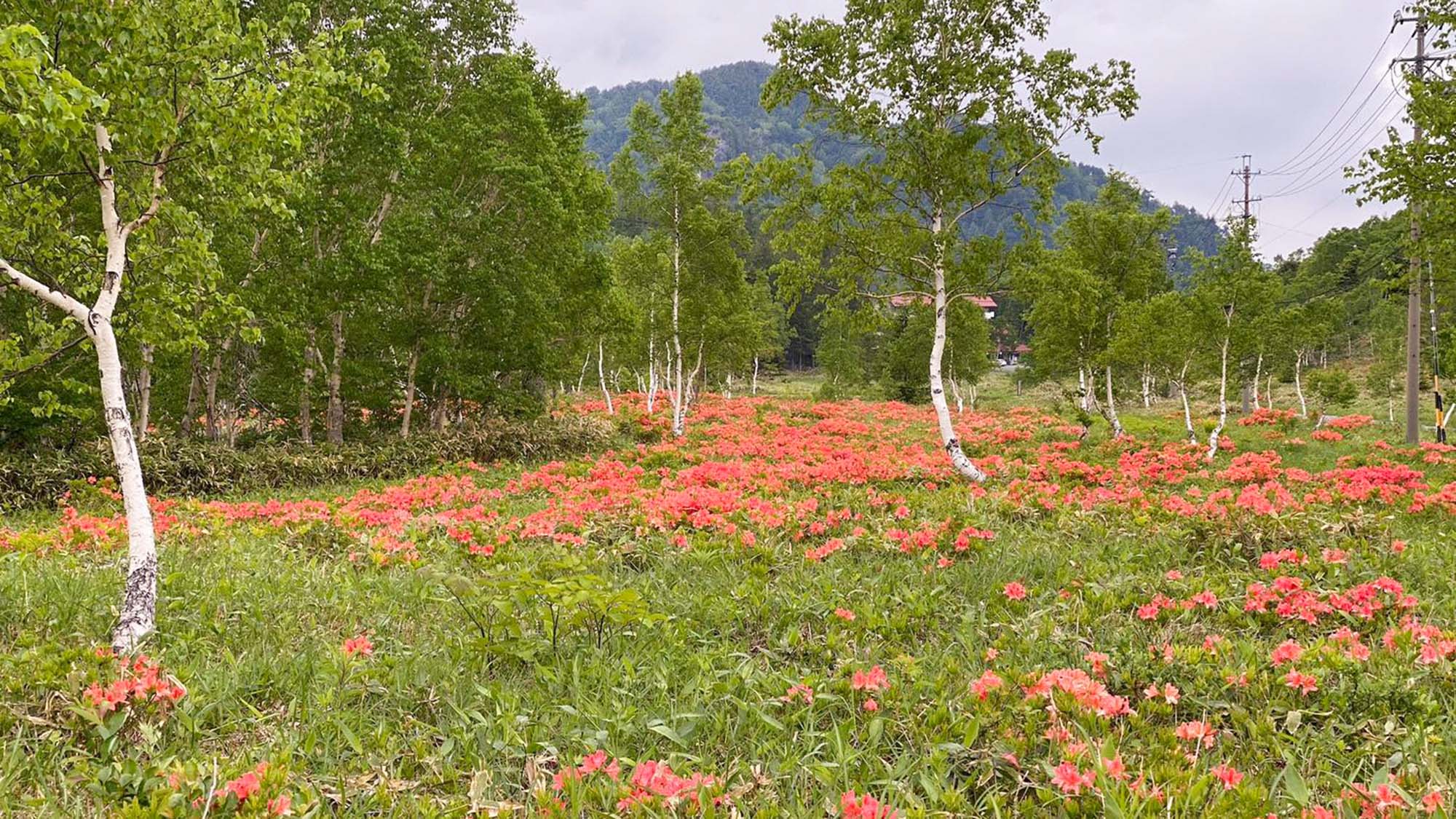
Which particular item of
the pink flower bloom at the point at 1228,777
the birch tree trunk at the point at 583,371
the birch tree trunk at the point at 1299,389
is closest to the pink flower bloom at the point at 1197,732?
A: the pink flower bloom at the point at 1228,777

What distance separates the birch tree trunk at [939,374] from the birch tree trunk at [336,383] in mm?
13381

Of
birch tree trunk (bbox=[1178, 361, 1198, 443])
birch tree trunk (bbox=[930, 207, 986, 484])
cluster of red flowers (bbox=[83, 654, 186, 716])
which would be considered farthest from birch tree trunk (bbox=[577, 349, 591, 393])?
cluster of red flowers (bbox=[83, 654, 186, 716])

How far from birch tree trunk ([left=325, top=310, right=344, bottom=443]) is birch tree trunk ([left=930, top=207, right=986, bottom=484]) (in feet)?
43.9

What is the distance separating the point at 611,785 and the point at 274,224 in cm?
1522

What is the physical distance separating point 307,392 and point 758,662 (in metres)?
15.1

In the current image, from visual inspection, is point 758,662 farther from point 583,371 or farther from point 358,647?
point 583,371

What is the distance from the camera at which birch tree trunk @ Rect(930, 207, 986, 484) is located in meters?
13.4

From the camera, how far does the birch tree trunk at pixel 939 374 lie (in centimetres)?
1343

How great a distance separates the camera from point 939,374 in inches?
539

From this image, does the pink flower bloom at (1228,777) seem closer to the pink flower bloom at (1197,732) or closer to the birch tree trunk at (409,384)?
the pink flower bloom at (1197,732)

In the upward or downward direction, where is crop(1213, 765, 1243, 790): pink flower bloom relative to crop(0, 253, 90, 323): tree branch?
downward

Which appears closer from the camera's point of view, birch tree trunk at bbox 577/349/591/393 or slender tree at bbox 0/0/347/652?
slender tree at bbox 0/0/347/652

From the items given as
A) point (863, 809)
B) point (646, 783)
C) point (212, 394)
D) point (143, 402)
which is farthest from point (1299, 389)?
point (143, 402)

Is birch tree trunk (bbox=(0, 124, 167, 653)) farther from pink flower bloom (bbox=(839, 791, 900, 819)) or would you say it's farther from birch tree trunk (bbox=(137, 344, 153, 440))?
birch tree trunk (bbox=(137, 344, 153, 440))
